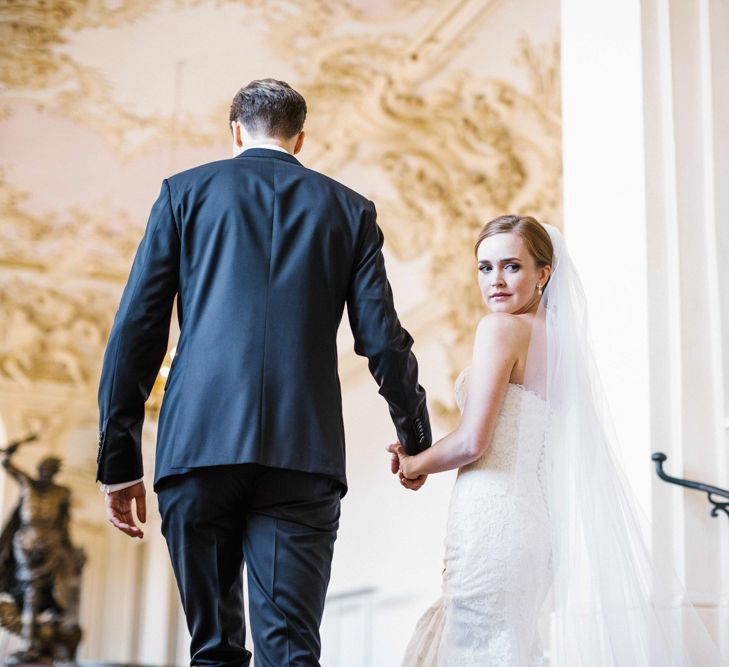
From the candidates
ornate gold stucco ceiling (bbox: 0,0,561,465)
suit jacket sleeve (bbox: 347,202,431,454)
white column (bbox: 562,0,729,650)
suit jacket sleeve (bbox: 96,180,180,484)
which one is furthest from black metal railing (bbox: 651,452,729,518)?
ornate gold stucco ceiling (bbox: 0,0,561,465)

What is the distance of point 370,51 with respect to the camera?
9.99 meters

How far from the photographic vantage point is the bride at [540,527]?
3230 mm

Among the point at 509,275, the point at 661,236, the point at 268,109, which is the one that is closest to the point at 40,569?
the point at 661,236

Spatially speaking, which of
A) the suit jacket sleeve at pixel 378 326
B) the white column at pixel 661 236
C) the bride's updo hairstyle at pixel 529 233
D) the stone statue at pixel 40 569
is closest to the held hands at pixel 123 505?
the suit jacket sleeve at pixel 378 326

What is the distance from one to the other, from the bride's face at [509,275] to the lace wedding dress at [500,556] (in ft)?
1.08

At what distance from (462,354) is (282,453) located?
25.5ft

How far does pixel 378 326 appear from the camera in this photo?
10.2ft

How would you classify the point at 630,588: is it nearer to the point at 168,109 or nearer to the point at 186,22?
the point at 186,22

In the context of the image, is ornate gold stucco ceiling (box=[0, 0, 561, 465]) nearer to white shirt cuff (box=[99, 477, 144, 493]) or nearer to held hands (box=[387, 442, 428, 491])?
held hands (box=[387, 442, 428, 491])

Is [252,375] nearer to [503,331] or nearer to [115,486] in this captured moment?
[115,486]

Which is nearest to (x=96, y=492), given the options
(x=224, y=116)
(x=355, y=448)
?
(x=355, y=448)

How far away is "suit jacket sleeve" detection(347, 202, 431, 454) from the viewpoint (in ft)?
10.2

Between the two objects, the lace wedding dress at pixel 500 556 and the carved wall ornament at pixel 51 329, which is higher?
the carved wall ornament at pixel 51 329

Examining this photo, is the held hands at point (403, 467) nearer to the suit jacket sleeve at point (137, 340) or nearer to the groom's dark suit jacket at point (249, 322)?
the groom's dark suit jacket at point (249, 322)
